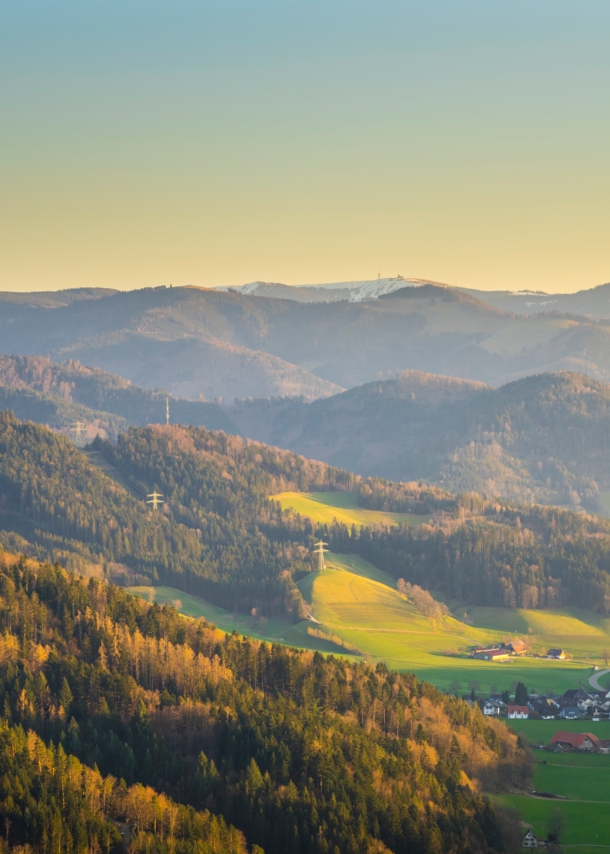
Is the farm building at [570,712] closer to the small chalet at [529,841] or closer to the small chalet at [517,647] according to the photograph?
the small chalet at [517,647]

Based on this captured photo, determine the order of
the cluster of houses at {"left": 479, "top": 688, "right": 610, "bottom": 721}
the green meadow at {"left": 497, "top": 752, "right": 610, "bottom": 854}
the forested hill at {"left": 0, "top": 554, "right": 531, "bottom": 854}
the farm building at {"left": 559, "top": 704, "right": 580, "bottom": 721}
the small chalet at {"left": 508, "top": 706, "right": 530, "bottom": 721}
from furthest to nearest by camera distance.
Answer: the cluster of houses at {"left": 479, "top": 688, "right": 610, "bottom": 721} < the small chalet at {"left": 508, "top": 706, "right": 530, "bottom": 721} < the farm building at {"left": 559, "top": 704, "right": 580, "bottom": 721} < the green meadow at {"left": 497, "top": 752, "right": 610, "bottom": 854} < the forested hill at {"left": 0, "top": 554, "right": 531, "bottom": 854}

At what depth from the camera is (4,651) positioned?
11794cm

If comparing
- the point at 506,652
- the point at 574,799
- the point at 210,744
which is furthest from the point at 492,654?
the point at 210,744

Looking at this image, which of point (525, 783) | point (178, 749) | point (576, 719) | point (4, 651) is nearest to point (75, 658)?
point (4, 651)

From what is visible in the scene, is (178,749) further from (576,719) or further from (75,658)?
(576,719)

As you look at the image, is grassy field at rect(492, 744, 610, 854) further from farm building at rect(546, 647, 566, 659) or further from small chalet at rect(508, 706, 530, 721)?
farm building at rect(546, 647, 566, 659)

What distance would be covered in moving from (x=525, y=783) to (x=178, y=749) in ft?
95.1

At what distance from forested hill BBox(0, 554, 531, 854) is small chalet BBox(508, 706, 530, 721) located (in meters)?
15.3

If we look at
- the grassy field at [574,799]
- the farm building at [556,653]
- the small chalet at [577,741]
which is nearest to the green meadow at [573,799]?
the grassy field at [574,799]

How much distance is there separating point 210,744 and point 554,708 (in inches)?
1999

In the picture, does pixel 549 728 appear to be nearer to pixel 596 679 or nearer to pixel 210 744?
pixel 596 679

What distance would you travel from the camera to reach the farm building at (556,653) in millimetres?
189950

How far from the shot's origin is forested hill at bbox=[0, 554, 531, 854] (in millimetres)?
92062

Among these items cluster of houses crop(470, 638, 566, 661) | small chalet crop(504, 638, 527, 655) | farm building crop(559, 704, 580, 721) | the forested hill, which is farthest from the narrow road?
the forested hill
